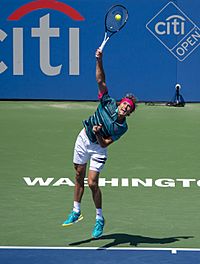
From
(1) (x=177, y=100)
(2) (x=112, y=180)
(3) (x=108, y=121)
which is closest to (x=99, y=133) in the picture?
(3) (x=108, y=121)

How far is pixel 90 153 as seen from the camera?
11258mm

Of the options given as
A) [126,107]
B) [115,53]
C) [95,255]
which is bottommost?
[95,255]

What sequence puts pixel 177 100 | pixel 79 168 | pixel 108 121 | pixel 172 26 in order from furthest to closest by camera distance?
pixel 177 100 → pixel 172 26 → pixel 79 168 → pixel 108 121

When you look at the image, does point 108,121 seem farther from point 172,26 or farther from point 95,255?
point 172,26

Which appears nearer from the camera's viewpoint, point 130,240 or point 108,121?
point 108,121

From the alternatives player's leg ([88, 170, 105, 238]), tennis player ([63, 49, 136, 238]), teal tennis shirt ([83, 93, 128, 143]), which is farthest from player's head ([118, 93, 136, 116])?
player's leg ([88, 170, 105, 238])

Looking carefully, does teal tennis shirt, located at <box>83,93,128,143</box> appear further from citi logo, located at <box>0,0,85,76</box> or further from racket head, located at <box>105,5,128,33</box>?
citi logo, located at <box>0,0,85,76</box>

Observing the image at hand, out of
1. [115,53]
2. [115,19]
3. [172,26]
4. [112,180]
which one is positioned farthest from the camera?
[115,53]

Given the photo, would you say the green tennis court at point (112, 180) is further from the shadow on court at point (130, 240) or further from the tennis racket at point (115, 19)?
the tennis racket at point (115, 19)

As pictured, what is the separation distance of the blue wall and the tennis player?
11017mm

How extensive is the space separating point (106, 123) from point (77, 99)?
11605mm

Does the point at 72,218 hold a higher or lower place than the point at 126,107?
lower

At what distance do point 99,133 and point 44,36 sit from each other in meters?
11.6

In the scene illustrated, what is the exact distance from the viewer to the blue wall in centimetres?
2206
